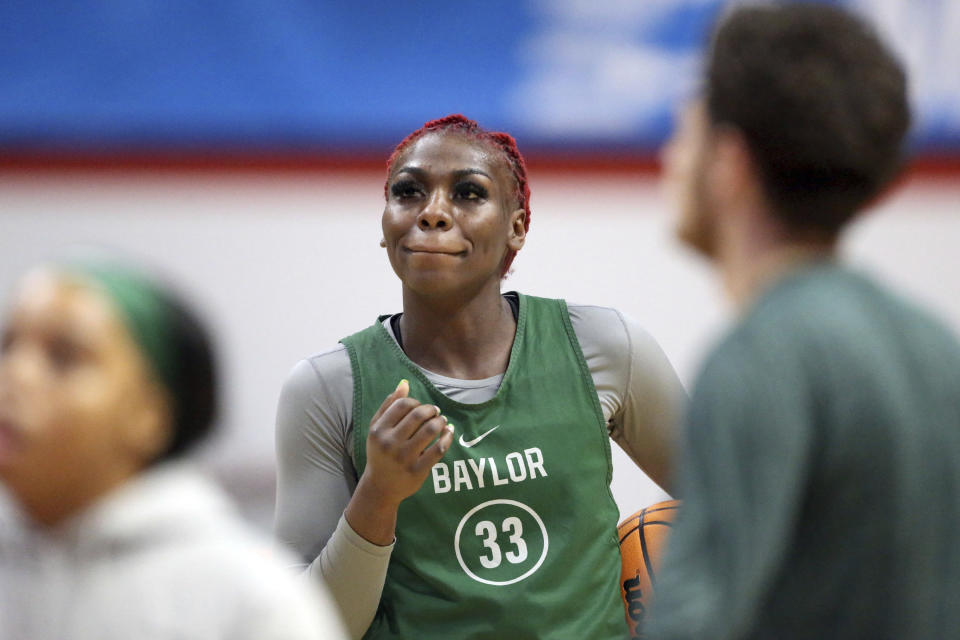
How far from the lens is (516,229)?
1947 millimetres

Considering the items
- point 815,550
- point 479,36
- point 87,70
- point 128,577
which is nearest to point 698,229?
point 815,550

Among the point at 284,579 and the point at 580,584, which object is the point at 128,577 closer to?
the point at 284,579

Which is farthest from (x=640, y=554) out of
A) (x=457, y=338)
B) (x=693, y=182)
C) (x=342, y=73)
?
(x=342, y=73)

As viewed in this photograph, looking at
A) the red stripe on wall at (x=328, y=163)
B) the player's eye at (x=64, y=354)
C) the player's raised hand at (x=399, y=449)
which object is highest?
the red stripe on wall at (x=328, y=163)

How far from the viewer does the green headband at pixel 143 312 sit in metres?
0.96

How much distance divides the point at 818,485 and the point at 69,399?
61 cm

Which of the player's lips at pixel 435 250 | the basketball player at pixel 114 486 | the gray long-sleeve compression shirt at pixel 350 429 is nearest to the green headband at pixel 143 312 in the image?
the basketball player at pixel 114 486

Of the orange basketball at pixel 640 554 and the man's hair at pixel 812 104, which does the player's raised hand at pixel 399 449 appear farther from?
the man's hair at pixel 812 104

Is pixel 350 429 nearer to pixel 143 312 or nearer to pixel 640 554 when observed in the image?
pixel 640 554

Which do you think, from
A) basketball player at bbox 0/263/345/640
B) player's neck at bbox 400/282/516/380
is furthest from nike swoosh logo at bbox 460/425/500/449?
basketball player at bbox 0/263/345/640

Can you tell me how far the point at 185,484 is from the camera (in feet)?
3.22

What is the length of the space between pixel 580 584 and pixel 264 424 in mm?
1744

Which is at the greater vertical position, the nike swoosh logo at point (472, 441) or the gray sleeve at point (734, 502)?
the nike swoosh logo at point (472, 441)

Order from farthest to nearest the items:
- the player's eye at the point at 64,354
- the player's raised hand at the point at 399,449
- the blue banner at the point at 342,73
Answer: the blue banner at the point at 342,73 < the player's raised hand at the point at 399,449 < the player's eye at the point at 64,354
